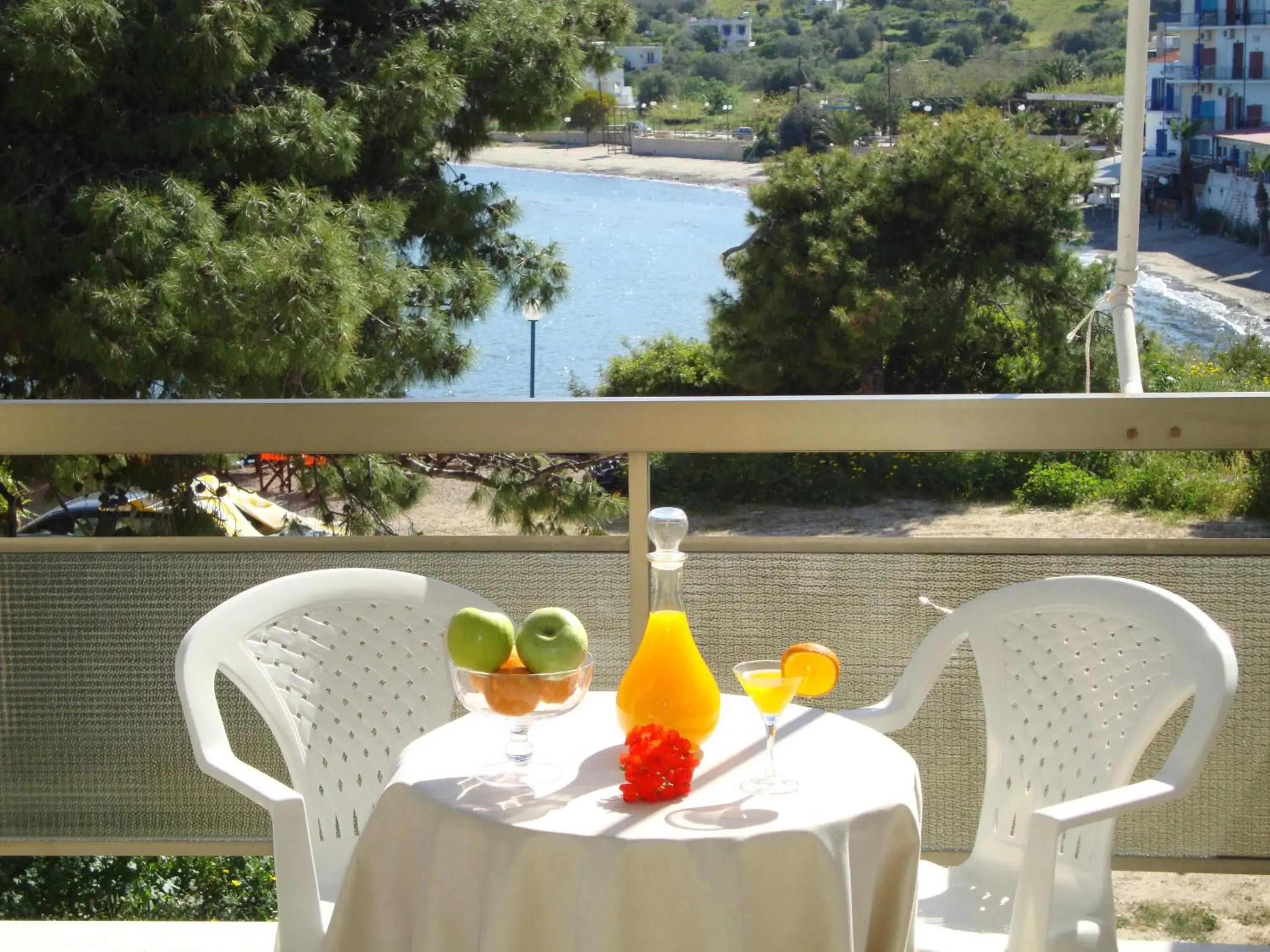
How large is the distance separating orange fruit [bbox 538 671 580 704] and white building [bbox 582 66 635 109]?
896 cm

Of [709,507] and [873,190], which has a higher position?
[873,190]

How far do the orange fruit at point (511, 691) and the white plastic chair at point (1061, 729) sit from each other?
568mm

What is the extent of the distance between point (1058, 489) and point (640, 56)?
681 cm

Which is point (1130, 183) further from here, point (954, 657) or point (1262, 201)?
point (1262, 201)

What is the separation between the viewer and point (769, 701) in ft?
4.76

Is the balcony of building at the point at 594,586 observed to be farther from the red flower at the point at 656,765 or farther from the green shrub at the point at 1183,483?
the green shrub at the point at 1183,483

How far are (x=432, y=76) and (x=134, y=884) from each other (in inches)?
268

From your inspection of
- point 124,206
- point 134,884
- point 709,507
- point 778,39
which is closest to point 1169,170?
point 778,39

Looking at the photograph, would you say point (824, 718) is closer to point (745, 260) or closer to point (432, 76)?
point (432, 76)

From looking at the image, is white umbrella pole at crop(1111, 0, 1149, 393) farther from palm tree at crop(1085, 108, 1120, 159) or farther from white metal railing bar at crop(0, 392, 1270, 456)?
palm tree at crop(1085, 108, 1120, 159)

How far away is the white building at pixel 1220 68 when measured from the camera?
13.4 metres

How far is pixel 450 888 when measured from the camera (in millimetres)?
1447

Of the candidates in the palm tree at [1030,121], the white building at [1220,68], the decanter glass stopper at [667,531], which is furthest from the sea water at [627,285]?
the decanter glass stopper at [667,531]

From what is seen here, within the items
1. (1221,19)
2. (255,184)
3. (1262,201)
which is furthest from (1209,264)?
(255,184)
